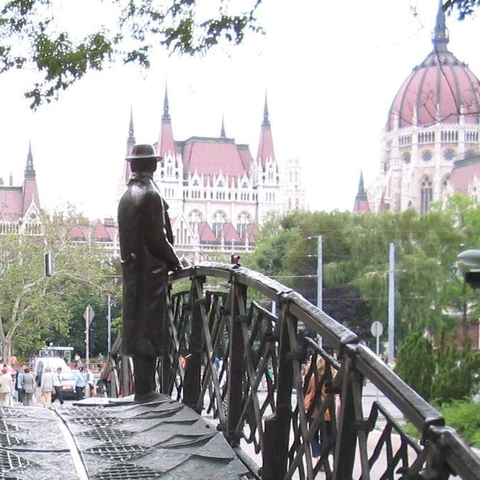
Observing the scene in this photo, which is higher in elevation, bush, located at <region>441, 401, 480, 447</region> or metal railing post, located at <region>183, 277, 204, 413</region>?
metal railing post, located at <region>183, 277, 204, 413</region>

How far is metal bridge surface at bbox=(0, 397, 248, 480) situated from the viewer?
4.23 metres

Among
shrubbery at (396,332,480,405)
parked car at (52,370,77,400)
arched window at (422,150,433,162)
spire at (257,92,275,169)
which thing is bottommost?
parked car at (52,370,77,400)

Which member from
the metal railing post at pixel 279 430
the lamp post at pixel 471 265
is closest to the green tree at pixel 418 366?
the lamp post at pixel 471 265

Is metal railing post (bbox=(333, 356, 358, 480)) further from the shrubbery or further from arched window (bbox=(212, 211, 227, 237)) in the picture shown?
arched window (bbox=(212, 211, 227, 237))

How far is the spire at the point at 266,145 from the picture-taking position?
155625 mm

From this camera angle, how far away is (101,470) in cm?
426

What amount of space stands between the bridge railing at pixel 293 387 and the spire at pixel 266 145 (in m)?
149

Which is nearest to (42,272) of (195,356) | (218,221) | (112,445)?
(195,356)

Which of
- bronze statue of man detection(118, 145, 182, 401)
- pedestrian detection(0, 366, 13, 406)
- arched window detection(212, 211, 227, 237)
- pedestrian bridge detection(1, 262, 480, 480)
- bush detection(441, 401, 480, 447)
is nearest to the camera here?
pedestrian bridge detection(1, 262, 480, 480)

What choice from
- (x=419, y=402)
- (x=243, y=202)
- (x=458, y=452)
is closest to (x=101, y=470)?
(x=419, y=402)

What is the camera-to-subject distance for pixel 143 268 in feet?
19.5

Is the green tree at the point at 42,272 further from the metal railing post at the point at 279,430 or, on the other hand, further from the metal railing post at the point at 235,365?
the metal railing post at the point at 279,430

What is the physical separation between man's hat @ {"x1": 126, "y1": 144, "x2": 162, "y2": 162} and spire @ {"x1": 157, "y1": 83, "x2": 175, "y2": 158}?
143956 mm

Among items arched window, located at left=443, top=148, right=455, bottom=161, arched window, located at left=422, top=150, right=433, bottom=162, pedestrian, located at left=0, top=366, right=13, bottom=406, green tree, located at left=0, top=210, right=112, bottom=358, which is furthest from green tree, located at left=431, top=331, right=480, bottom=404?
arched window, located at left=422, top=150, right=433, bottom=162
